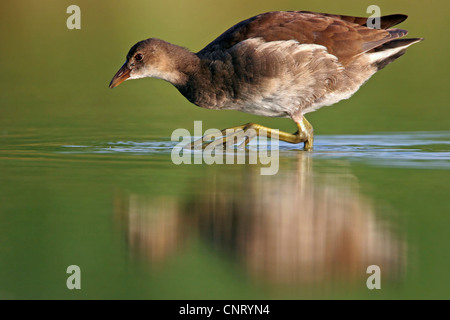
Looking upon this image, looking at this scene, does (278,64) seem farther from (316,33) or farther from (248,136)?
(248,136)

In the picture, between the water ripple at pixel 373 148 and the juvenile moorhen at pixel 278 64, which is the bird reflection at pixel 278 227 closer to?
the water ripple at pixel 373 148

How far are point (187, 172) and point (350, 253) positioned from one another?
8.87 ft

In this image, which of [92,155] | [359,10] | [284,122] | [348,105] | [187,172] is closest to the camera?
[187,172]

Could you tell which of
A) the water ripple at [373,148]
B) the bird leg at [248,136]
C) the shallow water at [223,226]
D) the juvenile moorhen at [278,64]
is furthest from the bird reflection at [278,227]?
the juvenile moorhen at [278,64]

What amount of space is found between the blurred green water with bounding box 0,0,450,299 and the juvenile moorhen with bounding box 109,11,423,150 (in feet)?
2.98

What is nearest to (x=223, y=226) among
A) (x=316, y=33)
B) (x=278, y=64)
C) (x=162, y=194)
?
(x=162, y=194)

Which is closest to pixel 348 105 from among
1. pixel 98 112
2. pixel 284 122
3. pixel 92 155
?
pixel 284 122

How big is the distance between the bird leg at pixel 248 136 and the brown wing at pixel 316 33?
0.83 metres

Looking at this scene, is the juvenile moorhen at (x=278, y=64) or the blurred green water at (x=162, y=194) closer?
the blurred green water at (x=162, y=194)

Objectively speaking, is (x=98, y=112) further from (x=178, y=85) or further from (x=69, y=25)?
(x=69, y=25)

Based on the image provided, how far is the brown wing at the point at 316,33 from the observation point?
8703 millimetres

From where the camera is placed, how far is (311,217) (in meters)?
5.46

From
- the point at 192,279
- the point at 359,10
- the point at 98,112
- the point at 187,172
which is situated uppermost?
the point at 359,10

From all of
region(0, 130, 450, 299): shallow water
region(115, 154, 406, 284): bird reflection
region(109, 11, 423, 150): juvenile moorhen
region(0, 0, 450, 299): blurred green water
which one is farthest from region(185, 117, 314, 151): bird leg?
region(115, 154, 406, 284): bird reflection
